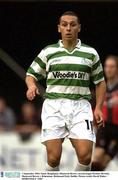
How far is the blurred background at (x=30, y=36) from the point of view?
1518cm

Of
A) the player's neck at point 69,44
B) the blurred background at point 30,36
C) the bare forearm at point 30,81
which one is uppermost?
the blurred background at point 30,36

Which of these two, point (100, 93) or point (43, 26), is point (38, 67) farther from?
point (43, 26)

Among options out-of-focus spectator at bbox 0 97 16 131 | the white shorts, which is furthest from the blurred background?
the white shorts

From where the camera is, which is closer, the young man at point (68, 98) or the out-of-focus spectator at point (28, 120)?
the young man at point (68, 98)

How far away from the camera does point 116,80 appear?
11.4 metres

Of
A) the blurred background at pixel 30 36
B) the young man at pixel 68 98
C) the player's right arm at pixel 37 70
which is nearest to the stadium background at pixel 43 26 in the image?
the blurred background at pixel 30 36

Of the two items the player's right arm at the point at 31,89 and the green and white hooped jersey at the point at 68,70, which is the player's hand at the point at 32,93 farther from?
the green and white hooped jersey at the point at 68,70

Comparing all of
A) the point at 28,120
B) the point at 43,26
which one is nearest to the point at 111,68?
the point at 28,120

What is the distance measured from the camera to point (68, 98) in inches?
344

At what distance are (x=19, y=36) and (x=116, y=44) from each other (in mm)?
1772

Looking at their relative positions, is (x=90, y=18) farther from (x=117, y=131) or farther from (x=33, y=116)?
(x=117, y=131)

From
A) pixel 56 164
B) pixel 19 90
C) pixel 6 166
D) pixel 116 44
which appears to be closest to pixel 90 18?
pixel 116 44

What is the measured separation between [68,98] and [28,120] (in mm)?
6490

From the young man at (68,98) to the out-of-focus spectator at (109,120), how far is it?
97.4 inches
